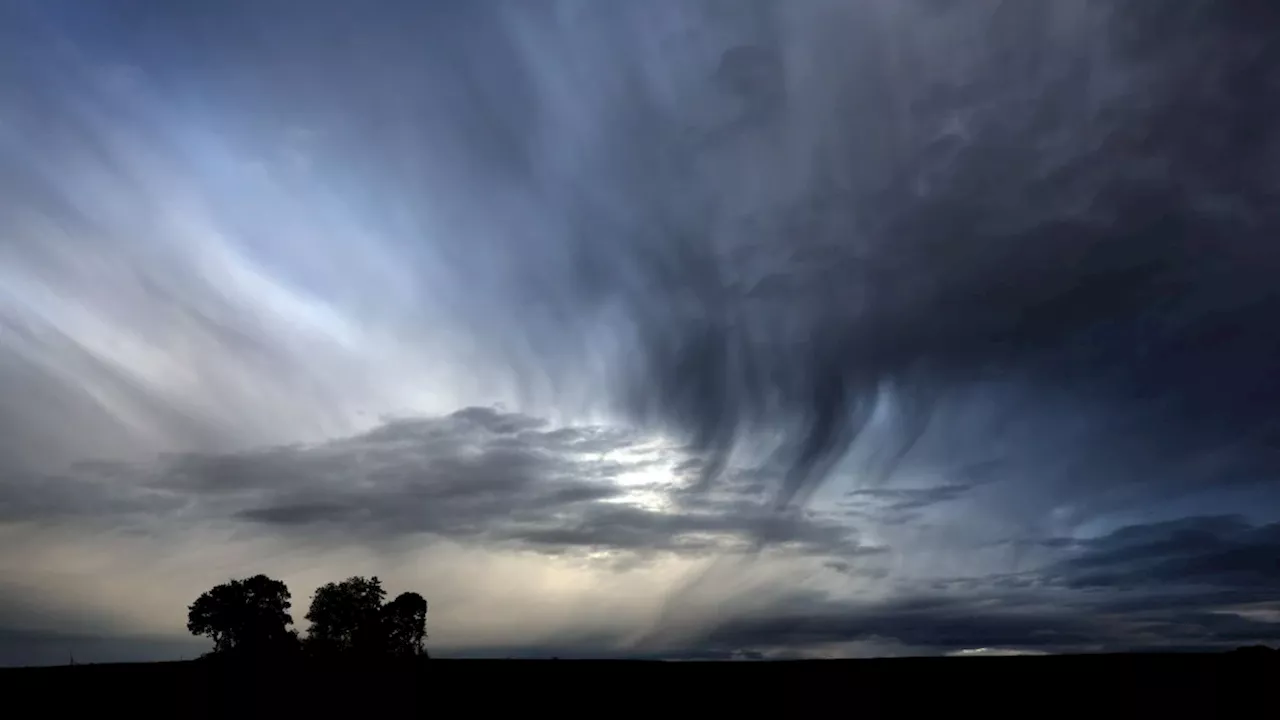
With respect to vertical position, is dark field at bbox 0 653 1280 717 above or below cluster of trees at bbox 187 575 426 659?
below

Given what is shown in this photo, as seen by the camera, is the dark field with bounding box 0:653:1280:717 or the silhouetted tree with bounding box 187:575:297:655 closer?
→ the dark field with bounding box 0:653:1280:717

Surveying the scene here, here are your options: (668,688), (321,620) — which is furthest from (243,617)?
(668,688)

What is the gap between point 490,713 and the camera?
18625mm

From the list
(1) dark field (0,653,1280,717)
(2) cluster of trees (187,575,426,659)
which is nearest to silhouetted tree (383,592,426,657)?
(2) cluster of trees (187,575,426,659)

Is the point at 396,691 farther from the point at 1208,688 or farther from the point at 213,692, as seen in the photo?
the point at 1208,688

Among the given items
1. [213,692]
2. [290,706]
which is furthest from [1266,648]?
[213,692]

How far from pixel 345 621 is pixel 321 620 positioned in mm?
2914

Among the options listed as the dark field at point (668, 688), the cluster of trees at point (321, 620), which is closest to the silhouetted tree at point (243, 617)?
the cluster of trees at point (321, 620)

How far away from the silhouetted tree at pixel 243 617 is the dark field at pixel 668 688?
3422 inches

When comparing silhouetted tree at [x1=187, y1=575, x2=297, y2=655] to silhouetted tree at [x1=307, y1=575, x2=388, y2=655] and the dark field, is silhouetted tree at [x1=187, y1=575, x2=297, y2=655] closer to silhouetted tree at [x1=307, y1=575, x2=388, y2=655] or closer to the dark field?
silhouetted tree at [x1=307, y1=575, x2=388, y2=655]

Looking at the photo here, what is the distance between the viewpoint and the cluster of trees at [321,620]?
95375 mm

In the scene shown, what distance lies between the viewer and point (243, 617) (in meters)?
98.9

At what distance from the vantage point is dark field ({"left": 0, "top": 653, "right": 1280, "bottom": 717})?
18.4 m

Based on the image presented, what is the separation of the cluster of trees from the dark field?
→ 81456 millimetres
